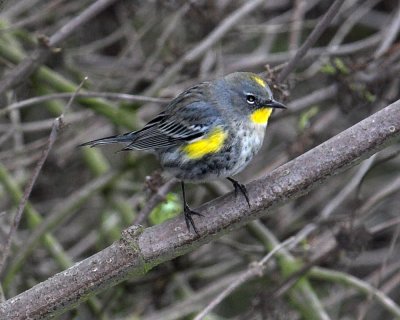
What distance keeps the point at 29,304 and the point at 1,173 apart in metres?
2.08

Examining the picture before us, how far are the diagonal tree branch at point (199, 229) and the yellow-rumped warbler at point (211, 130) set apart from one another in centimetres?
41

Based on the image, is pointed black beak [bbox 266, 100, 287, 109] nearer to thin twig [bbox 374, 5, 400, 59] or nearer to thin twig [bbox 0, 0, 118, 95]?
thin twig [bbox 0, 0, 118, 95]

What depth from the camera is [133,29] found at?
22.0 feet

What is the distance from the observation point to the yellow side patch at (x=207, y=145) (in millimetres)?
3893

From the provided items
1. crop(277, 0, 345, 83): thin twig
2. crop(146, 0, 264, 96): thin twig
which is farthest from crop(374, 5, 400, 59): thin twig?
crop(277, 0, 345, 83): thin twig

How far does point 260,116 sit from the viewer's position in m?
4.09

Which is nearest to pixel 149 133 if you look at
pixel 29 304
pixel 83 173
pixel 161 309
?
pixel 29 304

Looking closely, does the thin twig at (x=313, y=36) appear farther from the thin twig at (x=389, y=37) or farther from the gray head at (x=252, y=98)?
the thin twig at (x=389, y=37)

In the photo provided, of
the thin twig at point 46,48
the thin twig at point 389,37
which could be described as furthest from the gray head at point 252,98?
the thin twig at point 389,37

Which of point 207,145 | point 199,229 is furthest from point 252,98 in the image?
point 199,229

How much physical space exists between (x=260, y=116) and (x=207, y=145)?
379mm

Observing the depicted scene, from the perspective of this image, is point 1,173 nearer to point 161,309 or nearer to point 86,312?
point 86,312

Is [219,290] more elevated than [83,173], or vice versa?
[83,173]

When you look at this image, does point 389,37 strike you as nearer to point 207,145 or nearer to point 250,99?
point 250,99
